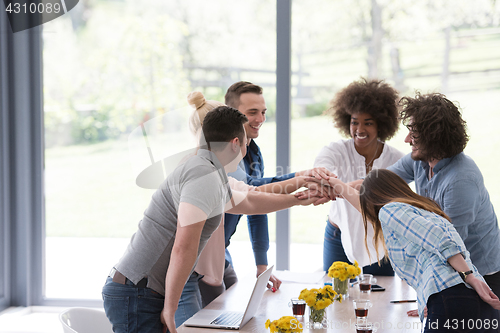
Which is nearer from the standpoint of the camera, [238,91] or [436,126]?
[436,126]

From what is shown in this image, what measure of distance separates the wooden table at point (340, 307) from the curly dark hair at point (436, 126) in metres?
0.61

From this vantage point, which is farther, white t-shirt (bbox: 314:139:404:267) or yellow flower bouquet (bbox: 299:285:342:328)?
white t-shirt (bbox: 314:139:404:267)

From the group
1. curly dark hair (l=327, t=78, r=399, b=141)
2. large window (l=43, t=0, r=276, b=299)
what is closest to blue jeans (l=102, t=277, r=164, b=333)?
curly dark hair (l=327, t=78, r=399, b=141)

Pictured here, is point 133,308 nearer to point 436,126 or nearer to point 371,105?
point 436,126

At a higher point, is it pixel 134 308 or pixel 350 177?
pixel 350 177

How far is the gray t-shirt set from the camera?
1499 millimetres

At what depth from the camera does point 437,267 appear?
4.74 ft

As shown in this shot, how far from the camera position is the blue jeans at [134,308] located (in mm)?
1532

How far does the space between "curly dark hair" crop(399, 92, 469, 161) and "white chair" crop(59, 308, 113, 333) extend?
156cm

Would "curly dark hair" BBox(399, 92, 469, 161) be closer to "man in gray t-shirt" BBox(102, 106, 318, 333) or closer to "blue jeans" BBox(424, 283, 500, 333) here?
"blue jeans" BBox(424, 283, 500, 333)

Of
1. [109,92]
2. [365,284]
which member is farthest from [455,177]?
[109,92]

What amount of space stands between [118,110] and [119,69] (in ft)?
1.06

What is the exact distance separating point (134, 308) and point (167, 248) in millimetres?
228

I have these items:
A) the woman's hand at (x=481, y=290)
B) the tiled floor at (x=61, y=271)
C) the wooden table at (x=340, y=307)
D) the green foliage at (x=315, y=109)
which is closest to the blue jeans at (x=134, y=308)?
the wooden table at (x=340, y=307)
